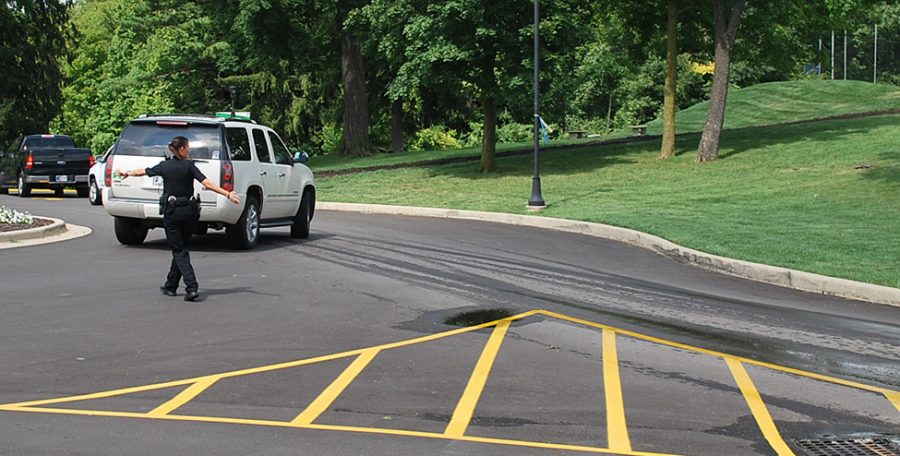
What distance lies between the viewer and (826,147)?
35.2 m

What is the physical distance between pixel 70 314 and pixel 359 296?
311 centimetres

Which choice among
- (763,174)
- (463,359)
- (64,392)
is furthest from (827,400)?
(763,174)

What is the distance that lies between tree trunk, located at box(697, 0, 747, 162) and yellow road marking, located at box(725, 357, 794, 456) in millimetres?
26364

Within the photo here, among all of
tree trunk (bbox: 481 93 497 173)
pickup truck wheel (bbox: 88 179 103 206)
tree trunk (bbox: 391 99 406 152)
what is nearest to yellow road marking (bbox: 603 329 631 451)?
pickup truck wheel (bbox: 88 179 103 206)

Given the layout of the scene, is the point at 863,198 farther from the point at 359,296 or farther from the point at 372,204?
the point at 359,296

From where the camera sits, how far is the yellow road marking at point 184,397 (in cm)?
695

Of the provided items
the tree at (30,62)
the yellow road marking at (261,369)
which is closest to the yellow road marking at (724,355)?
the yellow road marking at (261,369)

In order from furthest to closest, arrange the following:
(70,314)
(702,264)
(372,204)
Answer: (372,204) → (702,264) → (70,314)

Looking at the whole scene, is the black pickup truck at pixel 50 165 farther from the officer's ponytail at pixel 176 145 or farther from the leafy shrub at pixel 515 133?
the leafy shrub at pixel 515 133

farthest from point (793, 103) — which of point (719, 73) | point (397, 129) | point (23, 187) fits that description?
point (23, 187)

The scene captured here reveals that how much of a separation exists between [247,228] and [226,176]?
109 centimetres

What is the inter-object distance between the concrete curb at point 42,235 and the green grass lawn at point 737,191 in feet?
32.8

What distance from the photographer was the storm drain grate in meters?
6.30

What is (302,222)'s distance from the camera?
19250mm
